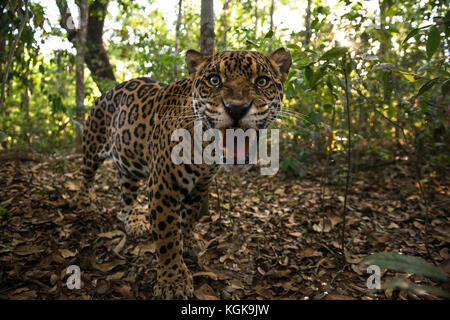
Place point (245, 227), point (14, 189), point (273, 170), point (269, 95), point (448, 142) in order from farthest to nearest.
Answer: point (273, 170) → point (448, 142) → point (14, 189) → point (245, 227) → point (269, 95)

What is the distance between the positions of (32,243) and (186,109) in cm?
246

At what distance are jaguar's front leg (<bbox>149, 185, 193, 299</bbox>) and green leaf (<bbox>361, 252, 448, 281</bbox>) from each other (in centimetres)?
213

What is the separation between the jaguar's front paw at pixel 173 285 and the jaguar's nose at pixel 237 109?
5.63 feet

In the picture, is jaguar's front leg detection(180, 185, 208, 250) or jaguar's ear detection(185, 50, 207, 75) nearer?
jaguar's ear detection(185, 50, 207, 75)

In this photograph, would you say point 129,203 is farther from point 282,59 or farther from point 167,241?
point 282,59

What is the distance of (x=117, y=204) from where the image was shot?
520 centimetres

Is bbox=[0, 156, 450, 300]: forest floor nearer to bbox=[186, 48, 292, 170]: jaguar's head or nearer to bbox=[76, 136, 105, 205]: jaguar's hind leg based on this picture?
bbox=[76, 136, 105, 205]: jaguar's hind leg

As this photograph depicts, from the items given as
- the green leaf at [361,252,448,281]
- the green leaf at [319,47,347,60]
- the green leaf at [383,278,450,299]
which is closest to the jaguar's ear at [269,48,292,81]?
the green leaf at [319,47,347,60]

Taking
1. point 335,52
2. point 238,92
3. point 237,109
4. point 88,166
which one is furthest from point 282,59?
point 88,166

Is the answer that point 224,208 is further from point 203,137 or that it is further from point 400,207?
point 400,207

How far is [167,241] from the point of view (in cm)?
297

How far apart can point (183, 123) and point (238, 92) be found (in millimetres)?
820

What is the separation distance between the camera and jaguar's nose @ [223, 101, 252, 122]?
2338 mm
